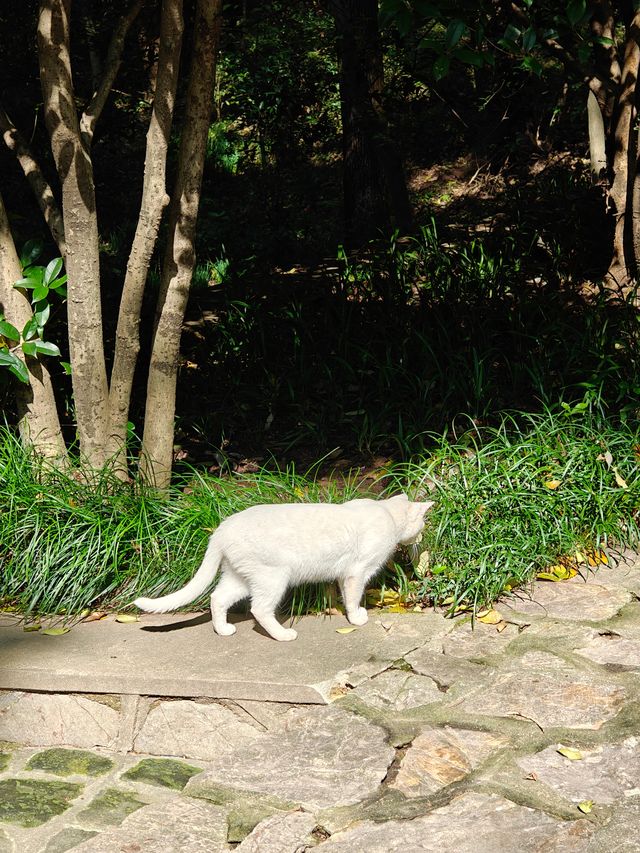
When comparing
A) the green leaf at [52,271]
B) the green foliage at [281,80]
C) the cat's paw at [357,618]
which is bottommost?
the cat's paw at [357,618]

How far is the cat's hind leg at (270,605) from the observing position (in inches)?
148

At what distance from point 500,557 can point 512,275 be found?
308 centimetres

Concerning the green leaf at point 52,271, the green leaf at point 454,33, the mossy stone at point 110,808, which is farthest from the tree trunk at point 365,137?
the mossy stone at point 110,808

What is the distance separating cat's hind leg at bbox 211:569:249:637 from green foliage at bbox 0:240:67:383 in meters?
1.68

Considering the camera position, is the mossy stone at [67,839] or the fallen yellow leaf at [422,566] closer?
the mossy stone at [67,839]

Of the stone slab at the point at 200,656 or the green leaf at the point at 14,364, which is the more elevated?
the green leaf at the point at 14,364

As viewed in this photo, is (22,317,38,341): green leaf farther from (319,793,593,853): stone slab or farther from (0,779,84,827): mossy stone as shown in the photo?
(319,793,593,853): stone slab

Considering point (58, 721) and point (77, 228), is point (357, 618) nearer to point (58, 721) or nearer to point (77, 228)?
point (58, 721)

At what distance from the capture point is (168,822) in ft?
9.55

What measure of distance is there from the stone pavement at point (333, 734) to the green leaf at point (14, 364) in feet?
4.22

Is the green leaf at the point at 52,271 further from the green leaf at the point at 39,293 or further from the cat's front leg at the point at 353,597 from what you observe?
the cat's front leg at the point at 353,597

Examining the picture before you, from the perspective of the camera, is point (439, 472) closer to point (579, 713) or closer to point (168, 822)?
point (579, 713)

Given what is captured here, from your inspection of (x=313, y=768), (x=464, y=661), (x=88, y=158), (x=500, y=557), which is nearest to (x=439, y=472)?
(x=500, y=557)

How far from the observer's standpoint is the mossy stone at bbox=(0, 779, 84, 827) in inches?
117
